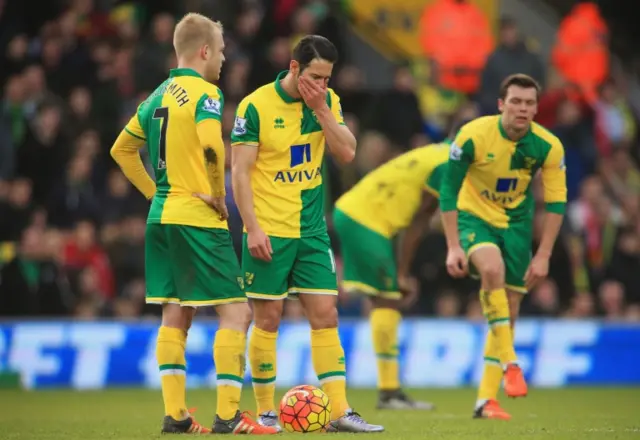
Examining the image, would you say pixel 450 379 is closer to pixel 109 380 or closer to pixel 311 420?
pixel 109 380

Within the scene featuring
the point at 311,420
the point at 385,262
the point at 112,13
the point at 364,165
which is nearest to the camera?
the point at 311,420

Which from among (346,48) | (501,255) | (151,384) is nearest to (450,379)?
(151,384)

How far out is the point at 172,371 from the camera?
858 centimetres

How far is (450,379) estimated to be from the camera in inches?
604

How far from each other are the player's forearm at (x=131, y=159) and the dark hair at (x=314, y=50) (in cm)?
120

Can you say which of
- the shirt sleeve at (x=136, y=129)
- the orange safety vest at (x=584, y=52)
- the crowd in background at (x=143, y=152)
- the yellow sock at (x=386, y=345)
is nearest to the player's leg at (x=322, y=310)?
the shirt sleeve at (x=136, y=129)

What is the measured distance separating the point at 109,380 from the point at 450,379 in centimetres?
376

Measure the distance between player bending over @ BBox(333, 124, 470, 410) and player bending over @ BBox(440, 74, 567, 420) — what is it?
1.37 m

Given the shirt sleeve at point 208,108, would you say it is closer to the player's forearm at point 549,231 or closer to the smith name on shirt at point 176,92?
the smith name on shirt at point 176,92

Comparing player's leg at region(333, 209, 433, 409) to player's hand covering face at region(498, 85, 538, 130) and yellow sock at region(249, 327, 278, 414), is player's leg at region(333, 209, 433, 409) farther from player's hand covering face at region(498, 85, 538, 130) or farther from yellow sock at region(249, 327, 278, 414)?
yellow sock at region(249, 327, 278, 414)

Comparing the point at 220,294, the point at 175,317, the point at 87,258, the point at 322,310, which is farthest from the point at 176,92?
the point at 87,258

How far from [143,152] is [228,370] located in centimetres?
823

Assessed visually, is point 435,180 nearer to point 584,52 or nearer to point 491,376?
point 491,376

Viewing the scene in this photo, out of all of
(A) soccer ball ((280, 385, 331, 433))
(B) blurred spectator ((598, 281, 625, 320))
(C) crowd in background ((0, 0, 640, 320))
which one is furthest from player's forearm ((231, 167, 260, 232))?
(B) blurred spectator ((598, 281, 625, 320))
